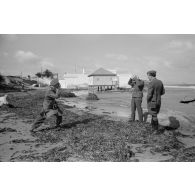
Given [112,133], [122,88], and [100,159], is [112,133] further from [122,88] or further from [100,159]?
[122,88]

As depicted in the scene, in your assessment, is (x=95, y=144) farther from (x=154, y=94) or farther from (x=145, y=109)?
(x=145, y=109)

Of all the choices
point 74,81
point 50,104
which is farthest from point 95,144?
point 74,81

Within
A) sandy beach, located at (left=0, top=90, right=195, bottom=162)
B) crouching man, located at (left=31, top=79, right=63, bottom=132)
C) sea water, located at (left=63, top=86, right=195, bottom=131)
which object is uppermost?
crouching man, located at (left=31, top=79, right=63, bottom=132)

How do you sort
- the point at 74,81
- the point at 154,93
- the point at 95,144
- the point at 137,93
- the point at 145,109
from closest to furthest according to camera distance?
the point at 95,144 < the point at 154,93 < the point at 137,93 < the point at 145,109 < the point at 74,81

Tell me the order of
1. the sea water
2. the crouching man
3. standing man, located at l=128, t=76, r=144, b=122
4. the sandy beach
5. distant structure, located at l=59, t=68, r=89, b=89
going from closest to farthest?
the sandy beach < the crouching man < standing man, located at l=128, t=76, r=144, b=122 < the sea water < distant structure, located at l=59, t=68, r=89, b=89

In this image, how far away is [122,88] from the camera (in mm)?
47094

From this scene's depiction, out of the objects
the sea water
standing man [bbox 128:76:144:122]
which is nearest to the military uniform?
standing man [bbox 128:76:144:122]

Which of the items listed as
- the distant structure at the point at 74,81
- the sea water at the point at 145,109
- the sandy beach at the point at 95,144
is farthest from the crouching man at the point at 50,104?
the distant structure at the point at 74,81

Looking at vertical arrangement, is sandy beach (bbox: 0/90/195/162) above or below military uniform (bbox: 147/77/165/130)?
below

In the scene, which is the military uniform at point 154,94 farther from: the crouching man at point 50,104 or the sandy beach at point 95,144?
the crouching man at point 50,104

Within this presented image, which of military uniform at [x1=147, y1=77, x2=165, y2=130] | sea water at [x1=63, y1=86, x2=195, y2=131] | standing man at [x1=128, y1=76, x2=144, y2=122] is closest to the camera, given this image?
military uniform at [x1=147, y1=77, x2=165, y2=130]

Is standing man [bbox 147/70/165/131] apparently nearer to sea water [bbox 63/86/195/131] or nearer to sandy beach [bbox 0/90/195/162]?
sandy beach [bbox 0/90/195/162]

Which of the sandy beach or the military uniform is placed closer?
the sandy beach
